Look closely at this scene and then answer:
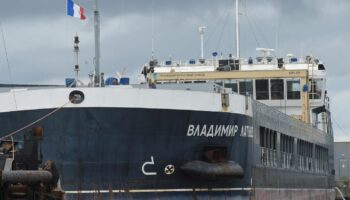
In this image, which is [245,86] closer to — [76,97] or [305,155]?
[305,155]

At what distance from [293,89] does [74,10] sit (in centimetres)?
1465

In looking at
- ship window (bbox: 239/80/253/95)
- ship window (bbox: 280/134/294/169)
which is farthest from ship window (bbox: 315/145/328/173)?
ship window (bbox: 280/134/294/169)

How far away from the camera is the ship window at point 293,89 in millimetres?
36438

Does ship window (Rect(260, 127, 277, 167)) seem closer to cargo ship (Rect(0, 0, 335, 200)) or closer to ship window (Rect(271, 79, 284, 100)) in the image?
cargo ship (Rect(0, 0, 335, 200))

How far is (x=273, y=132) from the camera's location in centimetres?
2919

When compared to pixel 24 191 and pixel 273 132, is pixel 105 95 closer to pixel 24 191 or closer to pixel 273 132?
pixel 24 191

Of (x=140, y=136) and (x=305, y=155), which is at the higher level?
(x=140, y=136)

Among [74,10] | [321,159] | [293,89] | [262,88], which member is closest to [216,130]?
[74,10]

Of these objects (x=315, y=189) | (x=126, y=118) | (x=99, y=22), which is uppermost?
(x=99, y=22)

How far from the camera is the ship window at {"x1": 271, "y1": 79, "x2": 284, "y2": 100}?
36094 mm

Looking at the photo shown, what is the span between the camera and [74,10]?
24.5 metres

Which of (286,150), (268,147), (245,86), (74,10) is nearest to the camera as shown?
(74,10)

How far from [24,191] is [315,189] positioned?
27.5 metres

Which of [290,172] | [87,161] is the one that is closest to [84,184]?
[87,161]
